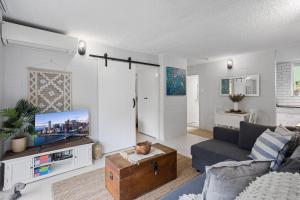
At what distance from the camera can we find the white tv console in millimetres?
2037

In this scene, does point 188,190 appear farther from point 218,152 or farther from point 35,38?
point 35,38

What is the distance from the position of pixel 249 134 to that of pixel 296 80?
369cm

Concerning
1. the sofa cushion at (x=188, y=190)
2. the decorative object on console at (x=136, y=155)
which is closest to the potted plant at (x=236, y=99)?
the decorative object on console at (x=136, y=155)

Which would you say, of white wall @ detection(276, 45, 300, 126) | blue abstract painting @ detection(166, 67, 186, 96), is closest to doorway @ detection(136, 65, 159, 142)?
blue abstract painting @ detection(166, 67, 186, 96)

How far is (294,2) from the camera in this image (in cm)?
179

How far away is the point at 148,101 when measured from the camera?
4527mm

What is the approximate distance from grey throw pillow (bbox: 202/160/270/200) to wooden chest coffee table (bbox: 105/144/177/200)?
974 millimetres

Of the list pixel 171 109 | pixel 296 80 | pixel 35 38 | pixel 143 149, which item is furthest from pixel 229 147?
pixel 296 80

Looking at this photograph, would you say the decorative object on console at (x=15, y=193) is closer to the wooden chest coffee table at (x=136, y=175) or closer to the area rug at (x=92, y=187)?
the area rug at (x=92, y=187)

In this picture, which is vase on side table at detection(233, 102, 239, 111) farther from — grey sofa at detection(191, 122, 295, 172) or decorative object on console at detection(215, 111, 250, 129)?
grey sofa at detection(191, 122, 295, 172)

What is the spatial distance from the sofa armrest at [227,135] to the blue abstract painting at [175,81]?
1774 mm

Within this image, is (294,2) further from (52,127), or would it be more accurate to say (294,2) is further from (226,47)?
(52,127)

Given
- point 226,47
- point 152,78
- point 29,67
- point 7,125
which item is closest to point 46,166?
point 7,125

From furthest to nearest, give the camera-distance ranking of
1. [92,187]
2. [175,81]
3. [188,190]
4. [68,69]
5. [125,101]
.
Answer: [175,81] < [125,101] < [68,69] < [92,187] < [188,190]
